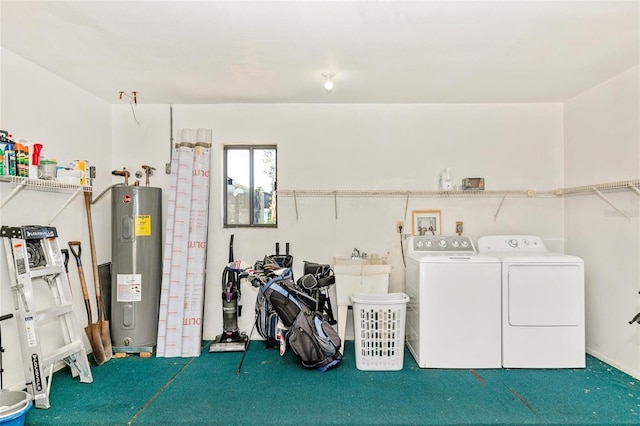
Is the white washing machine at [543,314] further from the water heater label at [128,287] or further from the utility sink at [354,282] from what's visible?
the water heater label at [128,287]

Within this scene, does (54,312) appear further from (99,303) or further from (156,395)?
(156,395)

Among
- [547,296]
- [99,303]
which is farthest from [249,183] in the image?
[547,296]

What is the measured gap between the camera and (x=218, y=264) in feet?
11.9

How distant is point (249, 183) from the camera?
377 cm

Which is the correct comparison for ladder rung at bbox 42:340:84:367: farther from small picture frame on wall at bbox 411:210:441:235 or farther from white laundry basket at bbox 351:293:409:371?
small picture frame on wall at bbox 411:210:441:235

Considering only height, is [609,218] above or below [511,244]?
above

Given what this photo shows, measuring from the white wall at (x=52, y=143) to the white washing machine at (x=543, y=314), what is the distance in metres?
3.89

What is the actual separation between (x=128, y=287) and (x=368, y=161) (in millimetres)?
2750

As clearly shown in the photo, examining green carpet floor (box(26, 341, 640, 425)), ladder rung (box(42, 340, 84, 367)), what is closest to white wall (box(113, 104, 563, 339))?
green carpet floor (box(26, 341, 640, 425))

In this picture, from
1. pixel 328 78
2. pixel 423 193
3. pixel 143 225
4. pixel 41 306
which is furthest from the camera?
pixel 423 193

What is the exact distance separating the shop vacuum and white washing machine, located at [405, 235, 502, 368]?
8.48 feet

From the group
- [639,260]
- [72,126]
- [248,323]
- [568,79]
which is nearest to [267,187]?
[248,323]

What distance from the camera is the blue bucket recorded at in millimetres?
1891

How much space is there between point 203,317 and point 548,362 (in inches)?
131
